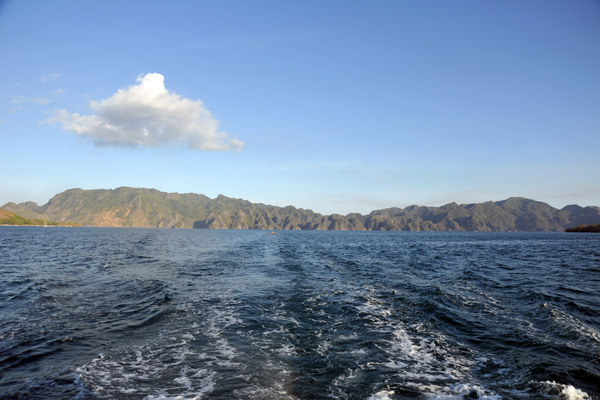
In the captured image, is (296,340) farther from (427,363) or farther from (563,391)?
(563,391)

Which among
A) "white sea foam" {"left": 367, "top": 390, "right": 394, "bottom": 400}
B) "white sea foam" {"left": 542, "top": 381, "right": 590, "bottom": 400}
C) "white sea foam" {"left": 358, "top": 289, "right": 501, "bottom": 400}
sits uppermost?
"white sea foam" {"left": 542, "top": 381, "right": 590, "bottom": 400}

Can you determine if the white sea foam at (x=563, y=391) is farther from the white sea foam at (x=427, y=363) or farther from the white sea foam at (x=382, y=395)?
the white sea foam at (x=382, y=395)

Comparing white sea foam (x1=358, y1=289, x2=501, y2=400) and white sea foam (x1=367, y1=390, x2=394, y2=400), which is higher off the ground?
white sea foam (x1=367, y1=390, x2=394, y2=400)

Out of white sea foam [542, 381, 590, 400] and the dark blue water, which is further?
the dark blue water

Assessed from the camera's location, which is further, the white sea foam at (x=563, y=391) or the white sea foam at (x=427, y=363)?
the white sea foam at (x=427, y=363)

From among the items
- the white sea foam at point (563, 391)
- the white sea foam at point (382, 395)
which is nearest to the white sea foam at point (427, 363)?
the white sea foam at point (382, 395)

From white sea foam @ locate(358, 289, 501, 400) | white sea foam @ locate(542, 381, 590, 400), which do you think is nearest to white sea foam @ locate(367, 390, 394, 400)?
white sea foam @ locate(358, 289, 501, 400)

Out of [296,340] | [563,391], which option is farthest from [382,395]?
[563,391]

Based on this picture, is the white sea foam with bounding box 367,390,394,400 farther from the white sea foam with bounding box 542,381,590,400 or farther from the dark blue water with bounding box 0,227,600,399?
the white sea foam with bounding box 542,381,590,400

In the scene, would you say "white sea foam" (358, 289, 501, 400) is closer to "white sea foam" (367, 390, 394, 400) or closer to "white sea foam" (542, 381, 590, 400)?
"white sea foam" (367, 390, 394, 400)

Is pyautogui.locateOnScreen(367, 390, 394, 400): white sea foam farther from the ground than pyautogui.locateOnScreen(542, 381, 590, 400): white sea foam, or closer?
closer

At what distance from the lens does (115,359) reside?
36.1ft

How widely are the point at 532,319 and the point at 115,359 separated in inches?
806

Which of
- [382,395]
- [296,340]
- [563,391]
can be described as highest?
[563,391]
